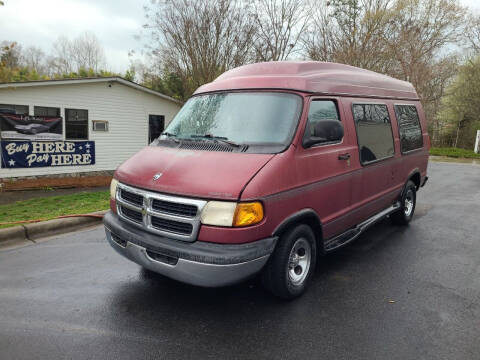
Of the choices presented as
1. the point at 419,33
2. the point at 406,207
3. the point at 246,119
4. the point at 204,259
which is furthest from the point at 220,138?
the point at 419,33

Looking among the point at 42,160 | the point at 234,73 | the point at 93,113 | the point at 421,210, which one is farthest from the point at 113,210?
the point at 93,113

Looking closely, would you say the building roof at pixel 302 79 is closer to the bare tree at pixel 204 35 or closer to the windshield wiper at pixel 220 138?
the windshield wiper at pixel 220 138

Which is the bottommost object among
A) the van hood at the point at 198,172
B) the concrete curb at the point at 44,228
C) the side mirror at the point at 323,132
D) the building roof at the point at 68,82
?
the concrete curb at the point at 44,228

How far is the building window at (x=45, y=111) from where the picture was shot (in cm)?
1166

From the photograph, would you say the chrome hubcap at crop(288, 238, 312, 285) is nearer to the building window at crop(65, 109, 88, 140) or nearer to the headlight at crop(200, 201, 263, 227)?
the headlight at crop(200, 201, 263, 227)

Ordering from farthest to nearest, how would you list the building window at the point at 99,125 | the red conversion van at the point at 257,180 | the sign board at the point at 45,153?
the building window at the point at 99,125 < the sign board at the point at 45,153 < the red conversion van at the point at 257,180

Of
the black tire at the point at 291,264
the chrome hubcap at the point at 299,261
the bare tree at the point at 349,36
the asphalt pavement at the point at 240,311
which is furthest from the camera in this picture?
the bare tree at the point at 349,36

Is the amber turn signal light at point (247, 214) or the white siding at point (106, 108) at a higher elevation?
the white siding at point (106, 108)

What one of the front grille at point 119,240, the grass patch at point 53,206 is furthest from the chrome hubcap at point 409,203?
the grass patch at point 53,206

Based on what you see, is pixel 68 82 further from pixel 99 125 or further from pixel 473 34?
pixel 473 34

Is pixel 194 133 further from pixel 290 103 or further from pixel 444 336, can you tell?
pixel 444 336

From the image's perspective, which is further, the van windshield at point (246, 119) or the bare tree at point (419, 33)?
the bare tree at point (419, 33)

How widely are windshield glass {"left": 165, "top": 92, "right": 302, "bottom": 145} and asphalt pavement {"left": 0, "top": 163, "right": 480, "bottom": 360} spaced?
170 cm

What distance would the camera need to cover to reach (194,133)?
3941 millimetres
